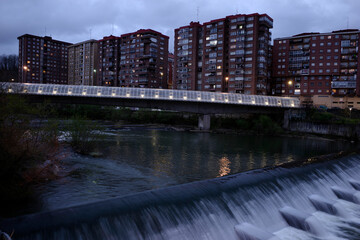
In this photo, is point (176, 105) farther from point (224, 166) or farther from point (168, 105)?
point (224, 166)

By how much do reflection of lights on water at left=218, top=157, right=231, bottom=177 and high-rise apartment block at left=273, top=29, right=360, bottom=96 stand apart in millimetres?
74803

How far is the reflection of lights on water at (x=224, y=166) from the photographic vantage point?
19.6 m

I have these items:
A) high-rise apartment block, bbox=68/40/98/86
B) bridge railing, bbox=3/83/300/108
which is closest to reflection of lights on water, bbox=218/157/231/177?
bridge railing, bbox=3/83/300/108

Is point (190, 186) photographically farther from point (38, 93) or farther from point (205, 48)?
point (205, 48)

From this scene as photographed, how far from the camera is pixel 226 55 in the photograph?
9188 cm

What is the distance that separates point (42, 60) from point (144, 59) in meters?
83.2

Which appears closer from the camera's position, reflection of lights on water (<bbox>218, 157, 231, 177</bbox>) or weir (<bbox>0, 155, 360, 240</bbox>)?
weir (<bbox>0, 155, 360, 240</bbox>)

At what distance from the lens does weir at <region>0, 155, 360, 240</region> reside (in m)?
8.32

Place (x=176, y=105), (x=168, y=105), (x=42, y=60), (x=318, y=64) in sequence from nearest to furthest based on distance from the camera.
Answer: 1. (x=168, y=105)
2. (x=176, y=105)
3. (x=318, y=64)
4. (x=42, y=60)

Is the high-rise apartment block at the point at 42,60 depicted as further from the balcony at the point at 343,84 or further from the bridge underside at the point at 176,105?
the balcony at the point at 343,84

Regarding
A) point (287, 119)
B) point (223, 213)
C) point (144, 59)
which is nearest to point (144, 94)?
point (287, 119)

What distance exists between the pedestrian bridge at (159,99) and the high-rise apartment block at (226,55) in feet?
89.0

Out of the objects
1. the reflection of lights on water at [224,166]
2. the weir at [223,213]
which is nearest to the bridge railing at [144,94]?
the reflection of lights on water at [224,166]

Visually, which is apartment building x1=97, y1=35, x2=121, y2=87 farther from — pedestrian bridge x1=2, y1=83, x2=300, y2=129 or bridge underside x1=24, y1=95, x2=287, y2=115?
pedestrian bridge x1=2, y1=83, x2=300, y2=129
